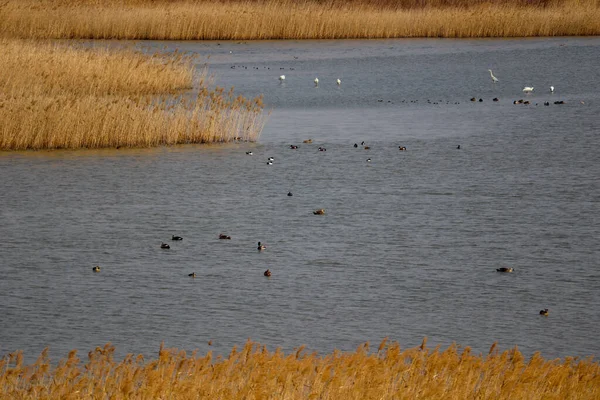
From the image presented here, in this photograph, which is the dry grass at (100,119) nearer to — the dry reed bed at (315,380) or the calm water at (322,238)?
the calm water at (322,238)

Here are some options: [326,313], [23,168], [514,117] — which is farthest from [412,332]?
[514,117]

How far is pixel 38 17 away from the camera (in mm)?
39375

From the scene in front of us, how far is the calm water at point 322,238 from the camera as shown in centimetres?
1015

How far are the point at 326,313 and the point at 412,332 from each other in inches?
38.7

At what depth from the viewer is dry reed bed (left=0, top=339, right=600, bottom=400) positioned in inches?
283

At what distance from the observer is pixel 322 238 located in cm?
1371

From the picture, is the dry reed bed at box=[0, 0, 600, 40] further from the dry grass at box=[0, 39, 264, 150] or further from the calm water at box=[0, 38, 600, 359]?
the dry grass at box=[0, 39, 264, 150]

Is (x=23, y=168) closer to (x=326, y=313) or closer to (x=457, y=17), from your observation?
(x=326, y=313)

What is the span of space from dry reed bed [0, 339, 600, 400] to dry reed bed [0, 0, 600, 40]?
3331 cm

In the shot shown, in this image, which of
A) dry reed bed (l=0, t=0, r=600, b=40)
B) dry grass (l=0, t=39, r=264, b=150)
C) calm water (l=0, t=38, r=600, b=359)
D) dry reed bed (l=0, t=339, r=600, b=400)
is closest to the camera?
dry reed bed (l=0, t=339, r=600, b=400)

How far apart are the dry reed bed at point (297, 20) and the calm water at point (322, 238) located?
1672cm

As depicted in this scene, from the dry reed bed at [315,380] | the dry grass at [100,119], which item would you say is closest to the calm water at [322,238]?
the dry grass at [100,119]

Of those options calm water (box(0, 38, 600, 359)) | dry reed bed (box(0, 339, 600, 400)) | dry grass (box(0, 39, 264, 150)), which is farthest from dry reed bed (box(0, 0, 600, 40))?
dry reed bed (box(0, 339, 600, 400))

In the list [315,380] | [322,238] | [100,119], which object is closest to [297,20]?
[100,119]
